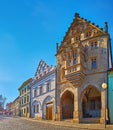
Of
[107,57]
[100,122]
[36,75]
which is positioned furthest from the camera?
[36,75]

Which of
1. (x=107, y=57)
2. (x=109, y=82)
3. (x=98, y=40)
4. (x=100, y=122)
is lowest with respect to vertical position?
(x=100, y=122)

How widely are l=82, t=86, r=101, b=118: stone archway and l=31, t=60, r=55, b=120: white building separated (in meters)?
5.22

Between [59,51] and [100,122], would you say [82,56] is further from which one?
[100,122]

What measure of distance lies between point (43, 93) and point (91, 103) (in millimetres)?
10120

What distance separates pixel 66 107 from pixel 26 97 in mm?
18257

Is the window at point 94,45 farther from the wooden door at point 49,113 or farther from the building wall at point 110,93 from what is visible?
the wooden door at point 49,113

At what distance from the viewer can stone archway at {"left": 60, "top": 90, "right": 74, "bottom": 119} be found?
122ft

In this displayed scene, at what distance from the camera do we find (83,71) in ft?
110

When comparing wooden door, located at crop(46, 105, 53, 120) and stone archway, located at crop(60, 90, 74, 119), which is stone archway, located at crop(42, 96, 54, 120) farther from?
stone archway, located at crop(60, 90, 74, 119)

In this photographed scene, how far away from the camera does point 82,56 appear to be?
34188 mm

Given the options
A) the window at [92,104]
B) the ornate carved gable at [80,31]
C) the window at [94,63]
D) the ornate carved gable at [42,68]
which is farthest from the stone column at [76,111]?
the ornate carved gable at [42,68]

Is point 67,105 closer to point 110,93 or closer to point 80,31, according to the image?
point 110,93

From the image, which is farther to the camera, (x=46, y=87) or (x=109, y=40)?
(x=46, y=87)

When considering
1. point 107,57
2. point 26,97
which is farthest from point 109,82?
point 26,97
